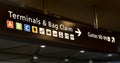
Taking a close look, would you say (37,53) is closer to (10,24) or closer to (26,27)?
(26,27)

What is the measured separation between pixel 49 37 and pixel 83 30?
2.05ft

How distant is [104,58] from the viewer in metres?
10.2

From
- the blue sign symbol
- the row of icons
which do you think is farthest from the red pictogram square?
the blue sign symbol

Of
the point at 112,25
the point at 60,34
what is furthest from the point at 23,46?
the point at 60,34

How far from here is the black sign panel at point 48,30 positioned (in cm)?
286

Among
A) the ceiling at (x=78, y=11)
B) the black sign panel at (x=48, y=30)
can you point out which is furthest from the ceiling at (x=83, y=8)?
the black sign panel at (x=48, y=30)

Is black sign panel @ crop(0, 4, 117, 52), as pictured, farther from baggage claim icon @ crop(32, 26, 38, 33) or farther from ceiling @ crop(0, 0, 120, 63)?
ceiling @ crop(0, 0, 120, 63)

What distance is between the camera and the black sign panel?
2.86 metres

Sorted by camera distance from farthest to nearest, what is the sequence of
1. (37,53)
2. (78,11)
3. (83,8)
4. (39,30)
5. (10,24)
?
(37,53) < (78,11) < (83,8) < (39,30) < (10,24)

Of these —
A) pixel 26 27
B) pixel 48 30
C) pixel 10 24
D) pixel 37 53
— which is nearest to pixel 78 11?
pixel 48 30

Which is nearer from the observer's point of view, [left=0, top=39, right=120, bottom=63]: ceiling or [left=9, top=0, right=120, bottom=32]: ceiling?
[left=9, top=0, right=120, bottom=32]: ceiling

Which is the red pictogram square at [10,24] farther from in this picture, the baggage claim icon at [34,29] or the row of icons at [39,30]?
the baggage claim icon at [34,29]

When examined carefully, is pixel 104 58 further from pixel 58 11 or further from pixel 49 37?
pixel 49 37

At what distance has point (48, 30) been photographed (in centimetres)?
315
